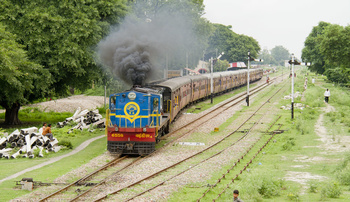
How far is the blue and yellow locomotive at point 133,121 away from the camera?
2106 centimetres

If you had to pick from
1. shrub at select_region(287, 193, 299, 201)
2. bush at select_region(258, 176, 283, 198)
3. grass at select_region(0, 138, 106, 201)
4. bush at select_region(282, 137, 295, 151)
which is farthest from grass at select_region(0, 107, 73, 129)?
shrub at select_region(287, 193, 299, 201)

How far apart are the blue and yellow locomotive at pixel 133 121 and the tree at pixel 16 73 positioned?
10284 mm

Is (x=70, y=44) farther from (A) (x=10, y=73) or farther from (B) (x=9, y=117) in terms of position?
(B) (x=9, y=117)

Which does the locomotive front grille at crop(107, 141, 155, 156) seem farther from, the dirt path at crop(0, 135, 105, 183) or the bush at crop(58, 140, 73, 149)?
the bush at crop(58, 140, 73, 149)

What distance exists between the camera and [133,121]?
69.8ft

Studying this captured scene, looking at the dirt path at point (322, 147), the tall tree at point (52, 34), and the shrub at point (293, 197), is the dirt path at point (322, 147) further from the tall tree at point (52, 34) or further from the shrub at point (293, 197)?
the tall tree at point (52, 34)

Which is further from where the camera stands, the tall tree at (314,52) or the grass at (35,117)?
the tall tree at (314,52)

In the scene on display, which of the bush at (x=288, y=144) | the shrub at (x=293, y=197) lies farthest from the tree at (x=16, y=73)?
the shrub at (x=293, y=197)

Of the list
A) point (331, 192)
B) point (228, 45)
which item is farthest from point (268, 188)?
point (228, 45)

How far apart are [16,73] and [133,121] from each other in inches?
454

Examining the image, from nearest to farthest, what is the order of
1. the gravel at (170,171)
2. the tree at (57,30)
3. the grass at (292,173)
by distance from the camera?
the grass at (292,173)
the gravel at (170,171)
the tree at (57,30)

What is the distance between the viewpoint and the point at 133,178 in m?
16.8

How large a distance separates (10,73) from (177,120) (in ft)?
44.7

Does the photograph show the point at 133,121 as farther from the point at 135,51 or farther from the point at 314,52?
the point at 314,52
